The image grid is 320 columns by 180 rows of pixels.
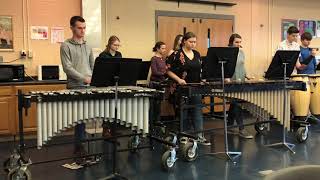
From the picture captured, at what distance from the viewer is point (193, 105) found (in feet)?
15.9

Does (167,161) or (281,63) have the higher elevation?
(281,63)

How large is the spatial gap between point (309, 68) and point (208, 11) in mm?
2624

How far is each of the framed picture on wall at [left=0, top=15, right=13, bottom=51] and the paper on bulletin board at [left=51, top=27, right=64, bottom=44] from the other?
693 mm

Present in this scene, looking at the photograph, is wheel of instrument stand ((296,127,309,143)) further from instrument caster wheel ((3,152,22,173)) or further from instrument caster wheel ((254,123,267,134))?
instrument caster wheel ((3,152,22,173))

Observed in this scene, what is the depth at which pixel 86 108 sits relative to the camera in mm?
3701

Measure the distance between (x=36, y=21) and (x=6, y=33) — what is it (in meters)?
0.54

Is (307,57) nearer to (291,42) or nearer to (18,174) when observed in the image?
(291,42)

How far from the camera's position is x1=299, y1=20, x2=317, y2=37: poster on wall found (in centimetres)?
943

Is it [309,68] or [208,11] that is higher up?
[208,11]

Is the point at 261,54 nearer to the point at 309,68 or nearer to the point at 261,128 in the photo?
the point at 309,68

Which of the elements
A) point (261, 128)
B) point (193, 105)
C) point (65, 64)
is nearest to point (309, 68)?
point (261, 128)

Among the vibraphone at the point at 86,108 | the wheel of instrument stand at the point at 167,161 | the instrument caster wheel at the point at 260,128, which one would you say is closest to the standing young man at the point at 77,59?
the vibraphone at the point at 86,108

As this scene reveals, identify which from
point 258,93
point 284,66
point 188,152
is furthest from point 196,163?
point 284,66

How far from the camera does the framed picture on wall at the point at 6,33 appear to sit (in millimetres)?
6309
